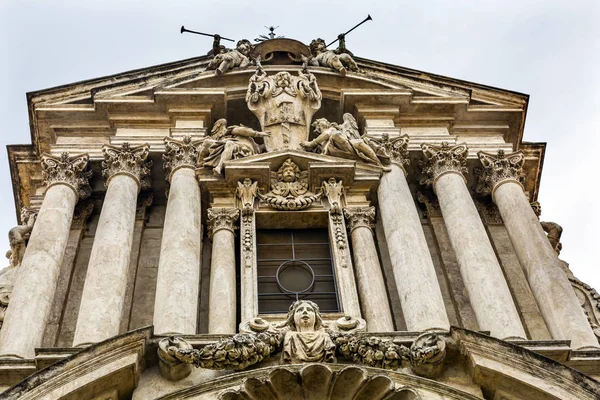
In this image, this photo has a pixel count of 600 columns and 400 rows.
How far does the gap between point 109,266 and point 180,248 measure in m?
1.04

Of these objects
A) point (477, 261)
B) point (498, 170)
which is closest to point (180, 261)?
point (477, 261)

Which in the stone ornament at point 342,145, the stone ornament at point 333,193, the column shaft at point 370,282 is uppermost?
the stone ornament at point 342,145

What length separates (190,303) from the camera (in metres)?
14.6

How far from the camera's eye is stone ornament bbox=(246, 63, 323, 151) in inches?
723

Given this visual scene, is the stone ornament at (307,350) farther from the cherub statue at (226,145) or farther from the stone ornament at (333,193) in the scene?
the cherub statue at (226,145)

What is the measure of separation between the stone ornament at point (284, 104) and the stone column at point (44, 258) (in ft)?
10.2

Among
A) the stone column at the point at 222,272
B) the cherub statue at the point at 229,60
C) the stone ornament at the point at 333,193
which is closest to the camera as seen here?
the stone column at the point at 222,272

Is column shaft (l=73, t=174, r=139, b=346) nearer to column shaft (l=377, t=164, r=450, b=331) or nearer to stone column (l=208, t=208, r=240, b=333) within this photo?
stone column (l=208, t=208, r=240, b=333)

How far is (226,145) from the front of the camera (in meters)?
17.9

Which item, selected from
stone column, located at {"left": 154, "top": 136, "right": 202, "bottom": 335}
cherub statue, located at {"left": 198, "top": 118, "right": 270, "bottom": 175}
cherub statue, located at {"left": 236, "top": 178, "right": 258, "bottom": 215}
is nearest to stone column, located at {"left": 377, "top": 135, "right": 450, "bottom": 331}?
cherub statue, located at {"left": 236, "top": 178, "right": 258, "bottom": 215}

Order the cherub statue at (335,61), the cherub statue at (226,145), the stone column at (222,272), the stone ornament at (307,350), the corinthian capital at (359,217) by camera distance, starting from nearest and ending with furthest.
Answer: the stone ornament at (307,350)
the stone column at (222,272)
the corinthian capital at (359,217)
the cherub statue at (226,145)
the cherub statue at (335,61)

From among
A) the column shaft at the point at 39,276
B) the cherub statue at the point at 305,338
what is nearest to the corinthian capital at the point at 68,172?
the column shaft at the point at 39,276

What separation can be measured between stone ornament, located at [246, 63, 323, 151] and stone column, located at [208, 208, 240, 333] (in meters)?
1.91

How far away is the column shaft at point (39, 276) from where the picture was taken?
14.1 meters
